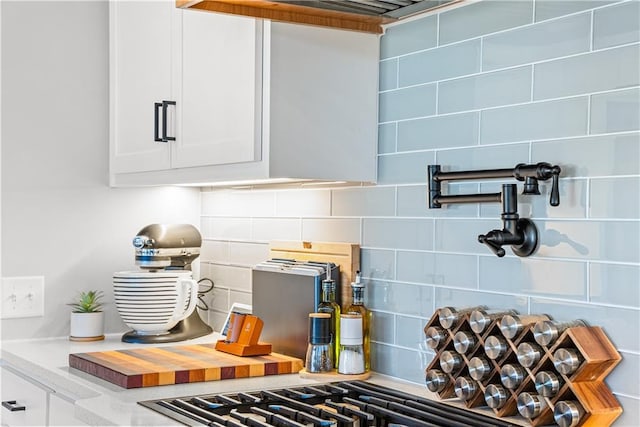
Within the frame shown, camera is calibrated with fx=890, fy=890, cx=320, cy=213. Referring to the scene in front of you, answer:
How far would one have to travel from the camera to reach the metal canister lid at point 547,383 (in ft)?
5.57

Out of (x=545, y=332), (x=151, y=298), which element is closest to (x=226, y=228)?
(x=151, y=298)

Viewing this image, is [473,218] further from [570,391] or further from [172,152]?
[172,152]

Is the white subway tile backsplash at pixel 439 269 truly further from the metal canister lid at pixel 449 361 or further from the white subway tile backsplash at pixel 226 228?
the white subway tile backsplash at pixel 226 228

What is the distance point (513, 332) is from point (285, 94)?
0.82 m

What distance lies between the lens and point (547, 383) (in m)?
1.71

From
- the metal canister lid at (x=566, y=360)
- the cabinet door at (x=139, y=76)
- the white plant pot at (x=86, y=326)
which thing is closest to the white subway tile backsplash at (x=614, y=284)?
the metal canister lid at (x=566, y=360)

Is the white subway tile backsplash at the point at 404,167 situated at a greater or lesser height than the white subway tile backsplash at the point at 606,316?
greater

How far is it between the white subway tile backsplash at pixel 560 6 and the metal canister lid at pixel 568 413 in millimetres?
774

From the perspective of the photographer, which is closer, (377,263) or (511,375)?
(511,375)

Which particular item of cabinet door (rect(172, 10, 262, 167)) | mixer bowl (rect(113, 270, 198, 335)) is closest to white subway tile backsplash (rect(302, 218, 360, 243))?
cabinet door (rect(172, 10, 262, 167))

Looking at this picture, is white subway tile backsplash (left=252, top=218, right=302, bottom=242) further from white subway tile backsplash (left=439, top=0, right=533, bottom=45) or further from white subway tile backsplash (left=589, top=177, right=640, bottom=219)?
white subway tile backsplash (left=589, top=177, right=640, bottom=219)

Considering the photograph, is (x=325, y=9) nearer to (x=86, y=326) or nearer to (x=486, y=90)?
(x=486, y=90)

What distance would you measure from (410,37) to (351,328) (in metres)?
0.75

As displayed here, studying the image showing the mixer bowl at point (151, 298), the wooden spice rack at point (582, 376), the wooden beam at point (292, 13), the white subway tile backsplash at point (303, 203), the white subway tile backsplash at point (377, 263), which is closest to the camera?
the wooden spice rack at point (582, 376)
